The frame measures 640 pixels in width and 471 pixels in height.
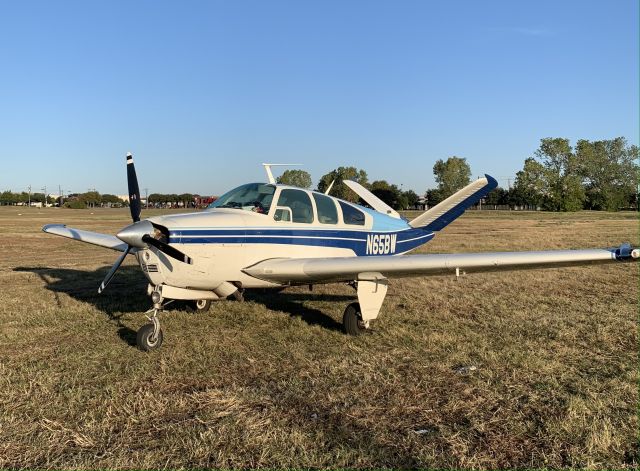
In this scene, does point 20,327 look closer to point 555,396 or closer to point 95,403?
point 95,403

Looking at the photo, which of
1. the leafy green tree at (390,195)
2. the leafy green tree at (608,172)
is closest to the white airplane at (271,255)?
the leafy green tree at (608,172)

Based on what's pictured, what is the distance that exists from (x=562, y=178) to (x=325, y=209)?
8496cm

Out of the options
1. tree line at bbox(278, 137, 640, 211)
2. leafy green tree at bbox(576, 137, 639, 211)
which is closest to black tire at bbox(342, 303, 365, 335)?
tree line at bbox(278, 137, 640, 211)

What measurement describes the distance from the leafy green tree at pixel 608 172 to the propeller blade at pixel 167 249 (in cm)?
8976

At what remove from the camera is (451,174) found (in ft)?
340

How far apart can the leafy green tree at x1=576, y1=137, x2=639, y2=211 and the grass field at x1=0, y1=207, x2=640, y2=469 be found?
85531mm

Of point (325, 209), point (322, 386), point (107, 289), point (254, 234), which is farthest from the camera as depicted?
point (107, 289)

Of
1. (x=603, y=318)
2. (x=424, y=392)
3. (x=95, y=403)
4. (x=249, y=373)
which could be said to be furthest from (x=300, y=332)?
(x=603, y=318)

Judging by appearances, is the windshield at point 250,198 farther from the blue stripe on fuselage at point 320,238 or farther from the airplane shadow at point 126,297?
the airplane shadow at point 126,297

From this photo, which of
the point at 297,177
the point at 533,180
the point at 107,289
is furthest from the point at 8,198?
the point at 107,289

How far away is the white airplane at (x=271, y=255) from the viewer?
20.7ft

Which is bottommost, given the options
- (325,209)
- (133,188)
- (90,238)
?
(90,238)

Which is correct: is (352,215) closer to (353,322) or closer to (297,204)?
(297,204)

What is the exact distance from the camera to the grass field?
11.9ft
